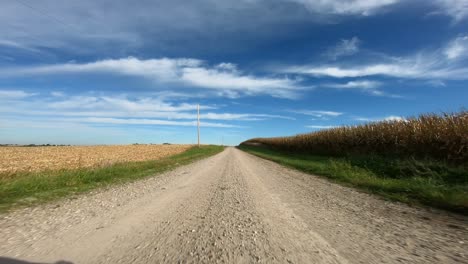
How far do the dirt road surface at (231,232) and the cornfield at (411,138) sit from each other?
9.11 meters

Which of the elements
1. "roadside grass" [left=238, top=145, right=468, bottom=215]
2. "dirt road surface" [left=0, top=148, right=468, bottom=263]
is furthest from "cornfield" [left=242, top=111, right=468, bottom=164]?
"dirt road surface" [left=0, top=148, right=468, bottom=263]

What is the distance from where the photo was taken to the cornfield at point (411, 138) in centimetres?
1355

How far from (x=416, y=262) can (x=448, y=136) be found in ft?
44.8

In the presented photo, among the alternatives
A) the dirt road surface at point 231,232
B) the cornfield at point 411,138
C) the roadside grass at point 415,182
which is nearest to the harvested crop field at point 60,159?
the dirt road surface at point 231,232

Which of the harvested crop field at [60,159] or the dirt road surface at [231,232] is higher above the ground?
the harvested crop field at [60,159]

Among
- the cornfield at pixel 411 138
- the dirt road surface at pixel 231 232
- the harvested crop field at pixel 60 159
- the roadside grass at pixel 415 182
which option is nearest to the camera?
the dirt road surface at pixel 231 232

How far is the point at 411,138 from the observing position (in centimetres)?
1716

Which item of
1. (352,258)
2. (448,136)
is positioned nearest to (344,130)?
(448,136)

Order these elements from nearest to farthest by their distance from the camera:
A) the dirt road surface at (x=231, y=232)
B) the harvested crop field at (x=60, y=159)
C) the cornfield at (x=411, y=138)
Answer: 1. the dirt road surface at (x=231, y=232)
2. the cornfield at (x=411, y=138)
3. the harvested crop field at (x=60, y=159)

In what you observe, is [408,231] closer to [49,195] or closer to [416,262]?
[416,262]

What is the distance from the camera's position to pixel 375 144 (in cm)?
2230

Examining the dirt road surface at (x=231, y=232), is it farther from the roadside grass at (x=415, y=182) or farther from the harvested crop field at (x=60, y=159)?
the harvested crop field at (x=60, y=159)

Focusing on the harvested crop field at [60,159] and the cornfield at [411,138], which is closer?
the cornfield at [411,138]

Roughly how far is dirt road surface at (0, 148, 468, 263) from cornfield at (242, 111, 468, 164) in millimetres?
9105
